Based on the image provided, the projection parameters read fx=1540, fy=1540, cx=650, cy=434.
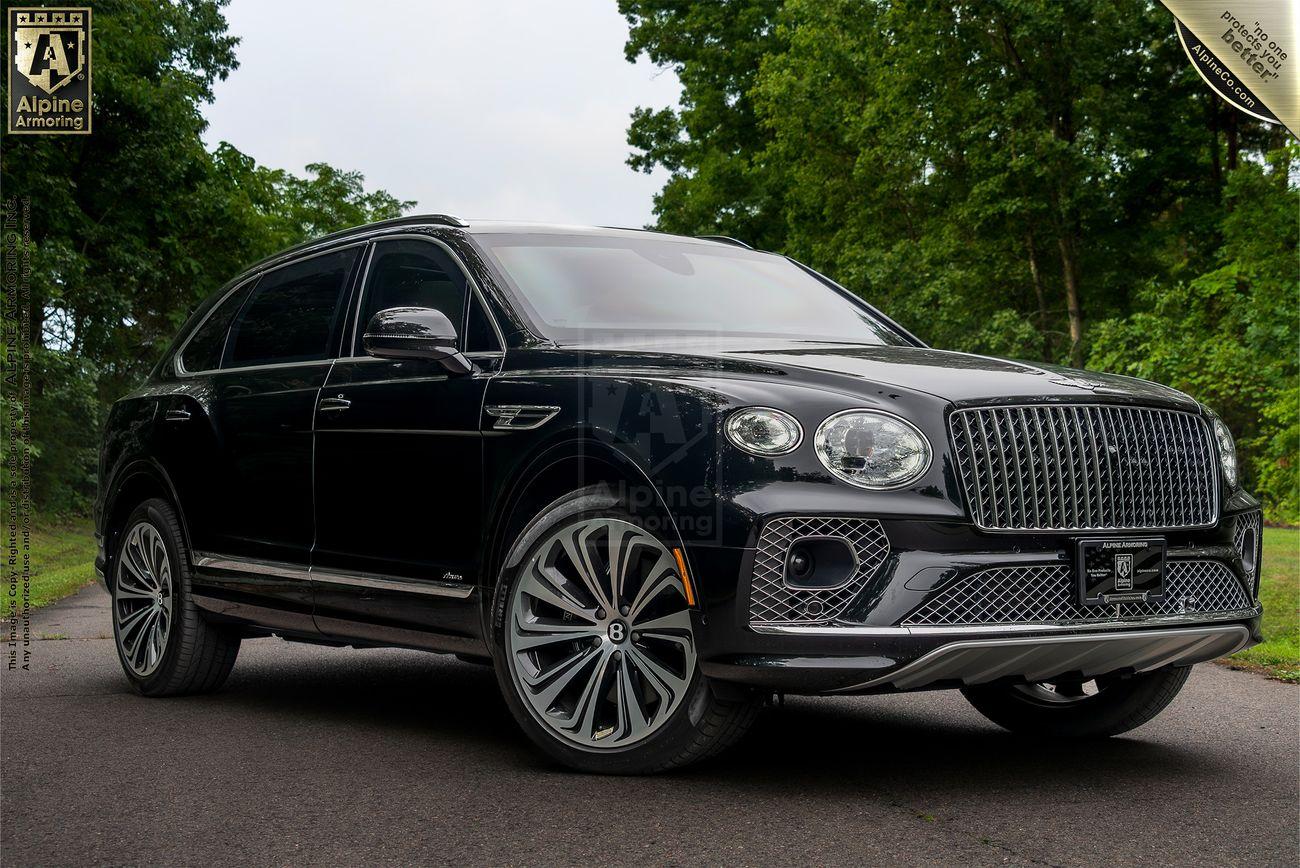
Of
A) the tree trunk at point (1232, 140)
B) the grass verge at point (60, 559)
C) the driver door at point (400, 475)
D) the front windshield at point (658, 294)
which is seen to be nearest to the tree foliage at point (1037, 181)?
the tree trunk at point (1232, 140)

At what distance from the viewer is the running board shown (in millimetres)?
4414

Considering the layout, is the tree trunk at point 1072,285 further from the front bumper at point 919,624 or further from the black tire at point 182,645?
the front bumper at point 919,624

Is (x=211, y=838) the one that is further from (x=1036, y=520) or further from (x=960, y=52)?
(x=960, y=52)

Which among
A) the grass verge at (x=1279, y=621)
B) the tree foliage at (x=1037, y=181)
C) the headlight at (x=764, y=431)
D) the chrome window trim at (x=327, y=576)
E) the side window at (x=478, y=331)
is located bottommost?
the grass verge at (x=1279, y=621)

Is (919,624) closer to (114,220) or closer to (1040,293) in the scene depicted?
(114,220)

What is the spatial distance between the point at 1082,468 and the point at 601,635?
5.26ft

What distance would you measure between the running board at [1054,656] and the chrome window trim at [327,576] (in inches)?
66.9

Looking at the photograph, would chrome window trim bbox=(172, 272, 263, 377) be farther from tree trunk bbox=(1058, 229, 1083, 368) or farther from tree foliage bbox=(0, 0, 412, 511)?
tree trunk bbox=(1058, 229, 1083, 368)

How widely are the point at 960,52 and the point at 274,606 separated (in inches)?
1169

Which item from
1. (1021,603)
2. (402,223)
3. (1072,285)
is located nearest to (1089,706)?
(1021,603)

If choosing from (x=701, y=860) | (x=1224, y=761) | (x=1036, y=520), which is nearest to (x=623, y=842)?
(x=701, y=860)

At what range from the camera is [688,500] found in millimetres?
4590

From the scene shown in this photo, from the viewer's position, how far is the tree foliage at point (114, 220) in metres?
27.3

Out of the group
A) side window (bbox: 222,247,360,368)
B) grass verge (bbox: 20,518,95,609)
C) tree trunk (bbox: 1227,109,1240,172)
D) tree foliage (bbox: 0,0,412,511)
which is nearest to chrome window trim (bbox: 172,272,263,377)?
side window (bbox: 222,247,360,368)
